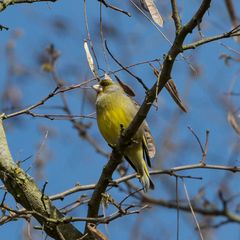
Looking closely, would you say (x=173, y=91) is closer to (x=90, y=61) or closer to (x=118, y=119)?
(x=90, y=61)

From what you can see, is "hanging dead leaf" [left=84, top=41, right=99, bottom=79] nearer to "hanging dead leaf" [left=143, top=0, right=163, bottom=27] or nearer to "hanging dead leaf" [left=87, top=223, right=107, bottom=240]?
"hanging dead leaf" [left=143, top=0, right=163, bottom=27]

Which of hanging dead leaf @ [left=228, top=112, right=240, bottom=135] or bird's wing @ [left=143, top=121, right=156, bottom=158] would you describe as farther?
bird's wing @ [left=143, top=121, right=156, bottom=158]

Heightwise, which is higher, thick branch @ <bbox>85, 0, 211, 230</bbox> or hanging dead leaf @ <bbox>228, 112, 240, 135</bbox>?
hanging dead leaf @ <bbox>228, 112, 240, 135</bbox>

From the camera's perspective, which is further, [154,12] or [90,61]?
[90,61]

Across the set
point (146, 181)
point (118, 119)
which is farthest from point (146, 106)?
point (118, 119)

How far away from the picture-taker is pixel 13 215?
2.91 meters

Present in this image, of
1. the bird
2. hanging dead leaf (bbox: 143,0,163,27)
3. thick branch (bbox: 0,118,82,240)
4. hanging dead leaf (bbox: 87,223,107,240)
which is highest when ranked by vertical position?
the bird

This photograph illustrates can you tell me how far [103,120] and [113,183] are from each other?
1.48 meters

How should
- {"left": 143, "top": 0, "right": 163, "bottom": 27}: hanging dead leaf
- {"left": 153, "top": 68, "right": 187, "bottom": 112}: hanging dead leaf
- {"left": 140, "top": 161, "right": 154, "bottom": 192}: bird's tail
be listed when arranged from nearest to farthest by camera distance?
1. {"left": 143, "top": 0, "right": 163, "bottom": 27}: hanging dead leaf
2. {"left": 153, "top": 68, "right": 187, "bottom": 112}: hanging dead leaf
3. {"left": 140, "top": 161, "right": 154, "bottom": 192}: bird's tail

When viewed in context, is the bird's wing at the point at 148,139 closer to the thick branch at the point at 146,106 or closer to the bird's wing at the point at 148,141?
the bird's wing at the point at 148,141

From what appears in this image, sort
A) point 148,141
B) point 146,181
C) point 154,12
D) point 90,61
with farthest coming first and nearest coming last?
point 146,181, point 148,141, point 90,61, point 154,12

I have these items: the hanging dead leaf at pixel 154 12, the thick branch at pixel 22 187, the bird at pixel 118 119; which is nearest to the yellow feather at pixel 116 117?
the bird at pixel 118 119

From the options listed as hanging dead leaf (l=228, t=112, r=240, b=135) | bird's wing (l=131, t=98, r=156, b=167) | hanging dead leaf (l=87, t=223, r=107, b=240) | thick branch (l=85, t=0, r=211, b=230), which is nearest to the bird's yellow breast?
bird's wing (l=131, t=98, r=156, b=167)

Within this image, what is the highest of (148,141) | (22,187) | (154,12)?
Result: (148,141)
